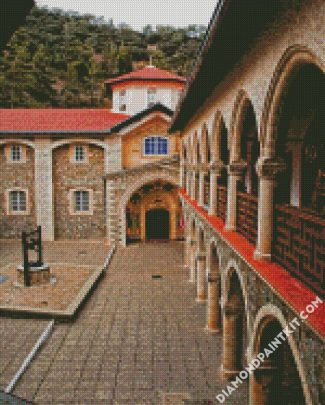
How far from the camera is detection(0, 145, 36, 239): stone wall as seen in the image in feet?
82.9

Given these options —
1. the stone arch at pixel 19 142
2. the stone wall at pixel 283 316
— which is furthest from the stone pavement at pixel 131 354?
the stone arch at pixel 19 142

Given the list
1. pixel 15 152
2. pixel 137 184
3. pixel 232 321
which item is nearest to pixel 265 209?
pixel 232 321

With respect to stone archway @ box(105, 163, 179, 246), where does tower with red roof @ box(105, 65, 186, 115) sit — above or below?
above

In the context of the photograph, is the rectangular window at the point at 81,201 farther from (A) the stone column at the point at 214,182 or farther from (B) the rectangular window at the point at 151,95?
(A) the stone column at the point at 214,182

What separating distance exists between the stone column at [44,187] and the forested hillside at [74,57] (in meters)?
16.0

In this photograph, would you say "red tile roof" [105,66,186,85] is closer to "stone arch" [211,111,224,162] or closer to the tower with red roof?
the tower with red roof

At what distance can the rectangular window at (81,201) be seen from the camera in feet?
84.0

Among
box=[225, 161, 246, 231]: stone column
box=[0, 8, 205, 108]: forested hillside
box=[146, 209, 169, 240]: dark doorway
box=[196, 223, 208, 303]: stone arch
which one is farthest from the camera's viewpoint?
box=[0, 8, 205, 108]: forested hillside

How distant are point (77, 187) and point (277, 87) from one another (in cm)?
2127

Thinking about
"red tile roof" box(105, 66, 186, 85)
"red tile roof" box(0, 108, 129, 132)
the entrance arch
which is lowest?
the entrance arch

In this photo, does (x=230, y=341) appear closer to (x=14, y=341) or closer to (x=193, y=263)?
(x=14, y=341)

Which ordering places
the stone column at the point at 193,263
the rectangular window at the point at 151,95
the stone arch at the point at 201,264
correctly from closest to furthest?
the stone arch at the point at 201,264, the stone column at the point at 193,263, the rectangular window at the point at 151,95

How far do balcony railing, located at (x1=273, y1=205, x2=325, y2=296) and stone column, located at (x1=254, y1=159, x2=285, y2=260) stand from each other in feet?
0.29

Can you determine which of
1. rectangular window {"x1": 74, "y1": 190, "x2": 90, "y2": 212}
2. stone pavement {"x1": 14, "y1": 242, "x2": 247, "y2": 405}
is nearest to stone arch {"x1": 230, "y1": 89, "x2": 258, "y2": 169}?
stone pavement {"x1": 14, "y1": 242, "x2": 247, "y2": 405}
